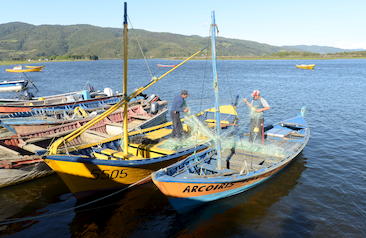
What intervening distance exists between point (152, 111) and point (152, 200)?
39.2ft

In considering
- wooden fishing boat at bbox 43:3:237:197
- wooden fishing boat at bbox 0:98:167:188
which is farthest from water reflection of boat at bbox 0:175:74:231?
wooden fishing boat at bbox 43:3:237:197

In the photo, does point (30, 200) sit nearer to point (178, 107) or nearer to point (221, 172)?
point (178, 107)

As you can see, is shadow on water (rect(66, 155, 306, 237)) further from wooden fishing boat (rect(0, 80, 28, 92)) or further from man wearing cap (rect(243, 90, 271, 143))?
wooden fishing boat (rect(0, 80, 28, 92))

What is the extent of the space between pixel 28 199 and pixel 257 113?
1191cm

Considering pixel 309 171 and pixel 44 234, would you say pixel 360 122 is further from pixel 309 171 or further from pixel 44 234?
pixel 44 234

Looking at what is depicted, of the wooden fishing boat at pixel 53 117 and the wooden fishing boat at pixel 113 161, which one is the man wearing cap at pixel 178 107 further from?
the wooden fishing boat at pixel 53 117

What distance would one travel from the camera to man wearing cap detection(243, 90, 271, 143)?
1231 centimetres

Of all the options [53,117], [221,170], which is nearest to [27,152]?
[53,117]

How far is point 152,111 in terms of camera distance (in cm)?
2209

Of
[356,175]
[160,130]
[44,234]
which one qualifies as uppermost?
[160,130]

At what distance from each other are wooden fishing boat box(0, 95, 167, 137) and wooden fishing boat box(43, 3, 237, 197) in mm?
6498

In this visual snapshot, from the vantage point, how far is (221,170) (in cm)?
1048

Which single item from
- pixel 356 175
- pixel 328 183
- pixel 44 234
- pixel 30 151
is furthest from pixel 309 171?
pixel 30 151

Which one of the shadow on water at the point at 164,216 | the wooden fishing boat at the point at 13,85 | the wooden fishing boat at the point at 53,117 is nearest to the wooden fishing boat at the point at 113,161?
the shadow on water at the point at 164,216
